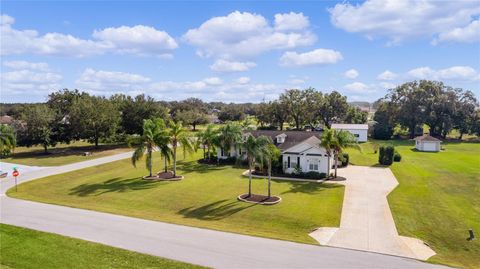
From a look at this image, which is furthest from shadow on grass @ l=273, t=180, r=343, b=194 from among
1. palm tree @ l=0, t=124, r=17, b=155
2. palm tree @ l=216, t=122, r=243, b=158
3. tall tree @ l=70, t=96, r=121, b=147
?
tall tree @ l=70, t=96, r=121, b=147

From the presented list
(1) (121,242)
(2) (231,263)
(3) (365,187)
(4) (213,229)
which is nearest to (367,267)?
(2) (231,263)

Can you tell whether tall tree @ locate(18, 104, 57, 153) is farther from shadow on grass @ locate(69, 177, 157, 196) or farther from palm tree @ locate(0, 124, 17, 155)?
shadow on grass @ locate(69, 177, 157, 196)

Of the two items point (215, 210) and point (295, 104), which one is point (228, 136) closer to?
point (215, 210)

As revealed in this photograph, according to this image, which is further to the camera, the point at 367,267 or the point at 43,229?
the point at 43,229

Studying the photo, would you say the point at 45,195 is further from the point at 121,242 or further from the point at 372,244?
the point at 372,244

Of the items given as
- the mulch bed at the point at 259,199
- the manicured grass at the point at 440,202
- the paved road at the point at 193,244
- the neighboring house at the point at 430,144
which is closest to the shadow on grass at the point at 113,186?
the paved road at the point at 193,244

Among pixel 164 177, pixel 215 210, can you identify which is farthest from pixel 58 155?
pixel 215 210
